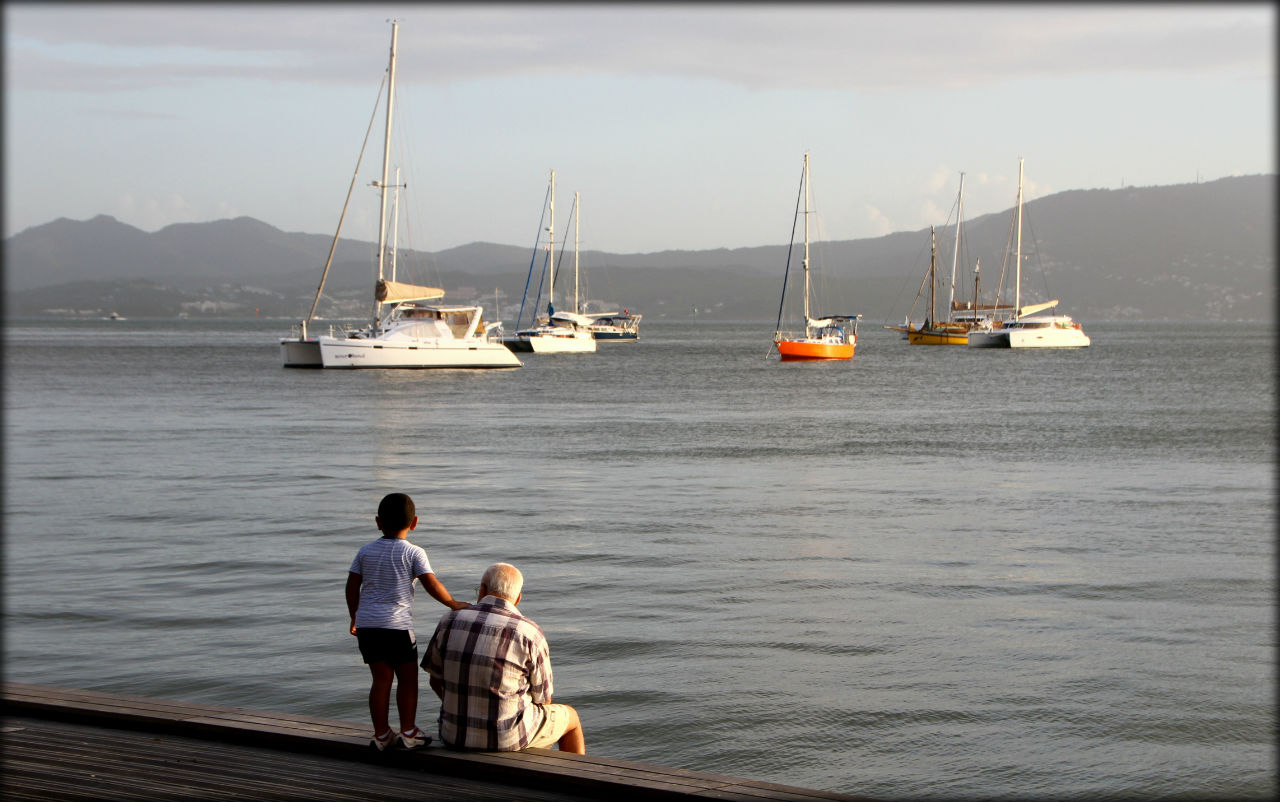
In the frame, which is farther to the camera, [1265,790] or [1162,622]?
[1162,622]

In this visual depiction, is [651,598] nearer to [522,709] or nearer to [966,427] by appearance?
[522,709]

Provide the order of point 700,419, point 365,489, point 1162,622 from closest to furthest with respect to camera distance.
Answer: point 1162,622 → point 365,489 → point 700,419

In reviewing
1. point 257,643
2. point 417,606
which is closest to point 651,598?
point 417,606

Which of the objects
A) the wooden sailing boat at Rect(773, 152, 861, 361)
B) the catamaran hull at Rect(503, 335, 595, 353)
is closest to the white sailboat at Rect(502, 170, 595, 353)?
the catamaran hull at Rect(503, 335, 595, 353)

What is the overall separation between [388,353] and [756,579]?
47.9m

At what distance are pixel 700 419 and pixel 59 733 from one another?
1375 inches

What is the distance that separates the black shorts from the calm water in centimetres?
265

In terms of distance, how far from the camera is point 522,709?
586 centimetres

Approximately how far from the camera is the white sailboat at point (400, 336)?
196 feet

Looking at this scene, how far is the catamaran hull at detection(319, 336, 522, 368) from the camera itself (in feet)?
197

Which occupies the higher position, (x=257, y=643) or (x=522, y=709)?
(x=522, y=709)

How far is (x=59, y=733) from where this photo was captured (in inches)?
239

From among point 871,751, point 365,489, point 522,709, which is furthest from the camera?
point 365,489

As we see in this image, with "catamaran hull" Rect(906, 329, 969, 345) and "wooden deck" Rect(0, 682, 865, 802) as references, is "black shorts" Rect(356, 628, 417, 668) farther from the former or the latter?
"catamaran hull" Rect(906, 329, 969, 345)
